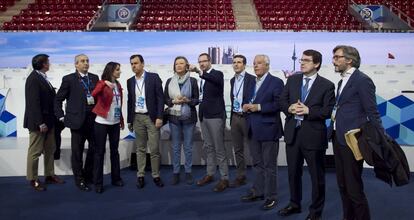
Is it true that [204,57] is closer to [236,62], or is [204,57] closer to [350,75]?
[236,62]

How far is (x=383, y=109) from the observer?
518cm

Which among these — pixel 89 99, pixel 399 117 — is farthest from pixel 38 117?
pixel 399 117

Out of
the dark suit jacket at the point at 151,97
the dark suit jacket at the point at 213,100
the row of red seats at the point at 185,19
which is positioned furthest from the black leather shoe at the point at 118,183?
the row of red seats at the point at 185,19

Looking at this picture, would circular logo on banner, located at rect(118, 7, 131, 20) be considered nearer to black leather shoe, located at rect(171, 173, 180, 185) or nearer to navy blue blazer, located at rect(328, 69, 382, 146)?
black leather shoe, located at rect(171, 173, 180, 185)

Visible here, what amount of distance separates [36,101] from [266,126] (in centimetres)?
228

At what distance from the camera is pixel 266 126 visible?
3.52 meters

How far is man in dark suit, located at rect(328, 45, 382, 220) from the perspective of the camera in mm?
2693

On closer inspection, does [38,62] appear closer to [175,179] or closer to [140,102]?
[140,102]

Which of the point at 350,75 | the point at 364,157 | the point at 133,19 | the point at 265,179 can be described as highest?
the point at 133,19

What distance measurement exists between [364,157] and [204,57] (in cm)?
213

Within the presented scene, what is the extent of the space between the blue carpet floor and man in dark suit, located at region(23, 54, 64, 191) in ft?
0.93

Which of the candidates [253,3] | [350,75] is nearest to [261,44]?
[253,3]

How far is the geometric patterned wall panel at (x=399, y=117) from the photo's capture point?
201 inches

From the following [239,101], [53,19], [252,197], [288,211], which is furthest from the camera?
[53,19]
